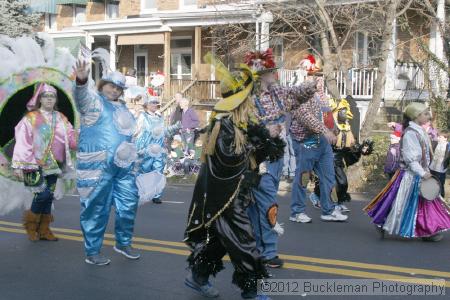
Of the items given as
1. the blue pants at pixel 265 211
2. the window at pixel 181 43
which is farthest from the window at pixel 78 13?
the blue pants at pixel 265 211

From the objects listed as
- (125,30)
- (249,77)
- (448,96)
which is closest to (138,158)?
(249,77)

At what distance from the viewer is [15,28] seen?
82.8 feet

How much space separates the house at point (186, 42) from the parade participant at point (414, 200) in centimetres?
984

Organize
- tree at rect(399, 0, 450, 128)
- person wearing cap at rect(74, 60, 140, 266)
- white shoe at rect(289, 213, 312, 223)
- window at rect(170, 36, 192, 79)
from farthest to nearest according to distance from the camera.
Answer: window at rect(170, 36, 192, 79) < tree at rect(399, 0, 450, 128) < white shoe at rect(289, 213, 312, 223) < person wearing cap at rect(74, 60, 140, 266)

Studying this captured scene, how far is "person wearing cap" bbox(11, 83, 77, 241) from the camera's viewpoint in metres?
7.32

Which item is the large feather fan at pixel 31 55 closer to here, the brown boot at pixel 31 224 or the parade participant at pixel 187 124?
the brown boot at pixel 31 224

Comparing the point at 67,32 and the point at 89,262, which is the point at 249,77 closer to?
the point at 89,262

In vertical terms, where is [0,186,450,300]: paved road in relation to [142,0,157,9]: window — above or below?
below

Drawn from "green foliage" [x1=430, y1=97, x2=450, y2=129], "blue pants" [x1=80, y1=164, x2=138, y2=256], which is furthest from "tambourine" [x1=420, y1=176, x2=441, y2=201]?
"green foliage" [x1=430, y1=97, x2=450, y2=129]

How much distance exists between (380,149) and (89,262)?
8452mm

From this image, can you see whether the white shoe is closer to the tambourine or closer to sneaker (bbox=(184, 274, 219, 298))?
the tambourine

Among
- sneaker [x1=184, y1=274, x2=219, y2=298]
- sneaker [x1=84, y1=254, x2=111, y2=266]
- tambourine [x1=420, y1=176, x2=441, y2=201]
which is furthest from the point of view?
tambourine [x1=420, y1=176, x2=441, y2=201]

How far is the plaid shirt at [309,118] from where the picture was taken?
26.7 feet

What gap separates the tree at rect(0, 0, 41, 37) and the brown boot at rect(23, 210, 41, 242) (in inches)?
722
